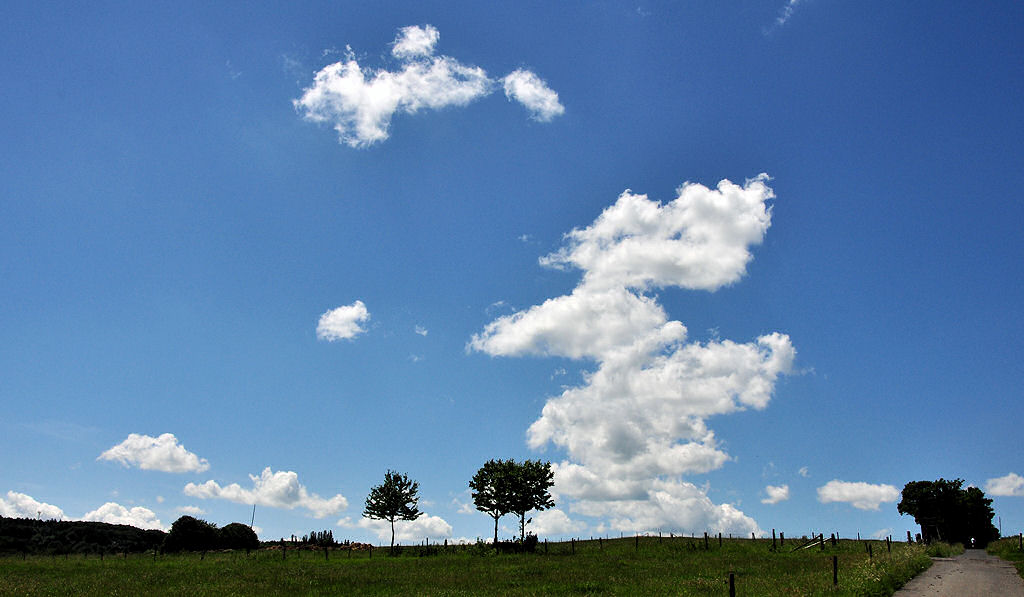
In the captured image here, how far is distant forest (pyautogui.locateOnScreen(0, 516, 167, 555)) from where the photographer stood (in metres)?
81.1

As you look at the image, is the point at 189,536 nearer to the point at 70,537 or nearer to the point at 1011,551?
the point at 70,537

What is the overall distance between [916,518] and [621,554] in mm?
77114

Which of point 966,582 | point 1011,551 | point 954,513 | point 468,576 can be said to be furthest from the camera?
point 954,513

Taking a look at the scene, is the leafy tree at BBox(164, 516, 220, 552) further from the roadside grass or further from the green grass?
the roadside grass

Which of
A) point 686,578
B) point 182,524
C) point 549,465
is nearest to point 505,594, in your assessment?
point 686,578

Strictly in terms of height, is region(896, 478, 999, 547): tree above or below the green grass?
below

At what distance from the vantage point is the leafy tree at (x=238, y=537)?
74438 millimetres

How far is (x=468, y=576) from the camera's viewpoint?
127ft

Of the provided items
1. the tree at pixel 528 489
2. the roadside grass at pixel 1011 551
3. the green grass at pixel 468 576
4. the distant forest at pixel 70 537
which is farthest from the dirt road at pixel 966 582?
the distant forest at pixel 70 537

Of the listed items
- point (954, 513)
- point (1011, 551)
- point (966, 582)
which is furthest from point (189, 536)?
point (954, 513)

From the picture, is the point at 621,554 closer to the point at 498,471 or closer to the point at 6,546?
the point at 498,471

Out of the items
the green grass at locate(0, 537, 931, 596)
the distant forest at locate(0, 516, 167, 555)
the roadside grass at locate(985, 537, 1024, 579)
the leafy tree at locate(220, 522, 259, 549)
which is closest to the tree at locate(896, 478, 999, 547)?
the roadside grass at locate(985, 537, 1024, 579)

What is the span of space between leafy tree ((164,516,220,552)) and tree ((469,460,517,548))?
30.5m

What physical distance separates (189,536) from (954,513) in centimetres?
11361
